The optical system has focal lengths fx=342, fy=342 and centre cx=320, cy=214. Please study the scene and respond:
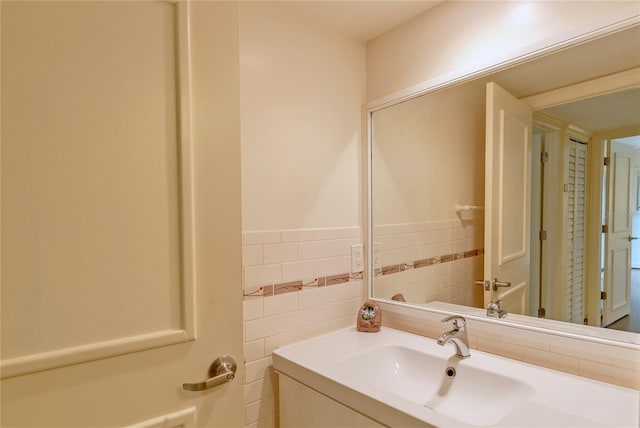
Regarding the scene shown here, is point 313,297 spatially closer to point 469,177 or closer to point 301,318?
point 301,318

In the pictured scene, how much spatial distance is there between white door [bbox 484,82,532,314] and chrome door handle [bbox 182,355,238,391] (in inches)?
38.6

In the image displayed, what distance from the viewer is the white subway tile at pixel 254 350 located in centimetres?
127

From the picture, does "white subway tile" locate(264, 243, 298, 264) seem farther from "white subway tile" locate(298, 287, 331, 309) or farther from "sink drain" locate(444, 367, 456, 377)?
"sink drain" locate(444, 367, 456, 377)

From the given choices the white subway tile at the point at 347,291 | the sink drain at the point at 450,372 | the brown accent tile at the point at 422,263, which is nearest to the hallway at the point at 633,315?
the sink drain at the point at 450,372

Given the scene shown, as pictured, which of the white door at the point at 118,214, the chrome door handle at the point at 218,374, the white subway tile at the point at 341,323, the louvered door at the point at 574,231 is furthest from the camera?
the white subway tile at the point at 341,323

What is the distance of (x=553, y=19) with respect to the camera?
1084mm

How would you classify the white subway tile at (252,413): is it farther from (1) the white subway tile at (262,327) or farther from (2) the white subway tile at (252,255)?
(2) the white subway tile at (252,255)

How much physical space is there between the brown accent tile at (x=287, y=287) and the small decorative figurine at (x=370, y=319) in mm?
321

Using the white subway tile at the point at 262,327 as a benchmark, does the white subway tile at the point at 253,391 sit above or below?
below

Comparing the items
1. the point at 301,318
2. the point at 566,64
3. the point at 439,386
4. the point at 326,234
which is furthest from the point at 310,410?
the point at 566,64

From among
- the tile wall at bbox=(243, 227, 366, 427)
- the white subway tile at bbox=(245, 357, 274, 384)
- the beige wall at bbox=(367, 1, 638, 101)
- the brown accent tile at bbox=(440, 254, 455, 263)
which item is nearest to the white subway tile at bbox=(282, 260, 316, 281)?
the tile wall at bbox=(243, 227, 366, 427)

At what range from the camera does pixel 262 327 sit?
130 centimetres

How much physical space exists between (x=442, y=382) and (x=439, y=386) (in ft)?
0.06

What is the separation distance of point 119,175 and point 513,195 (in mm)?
1284
